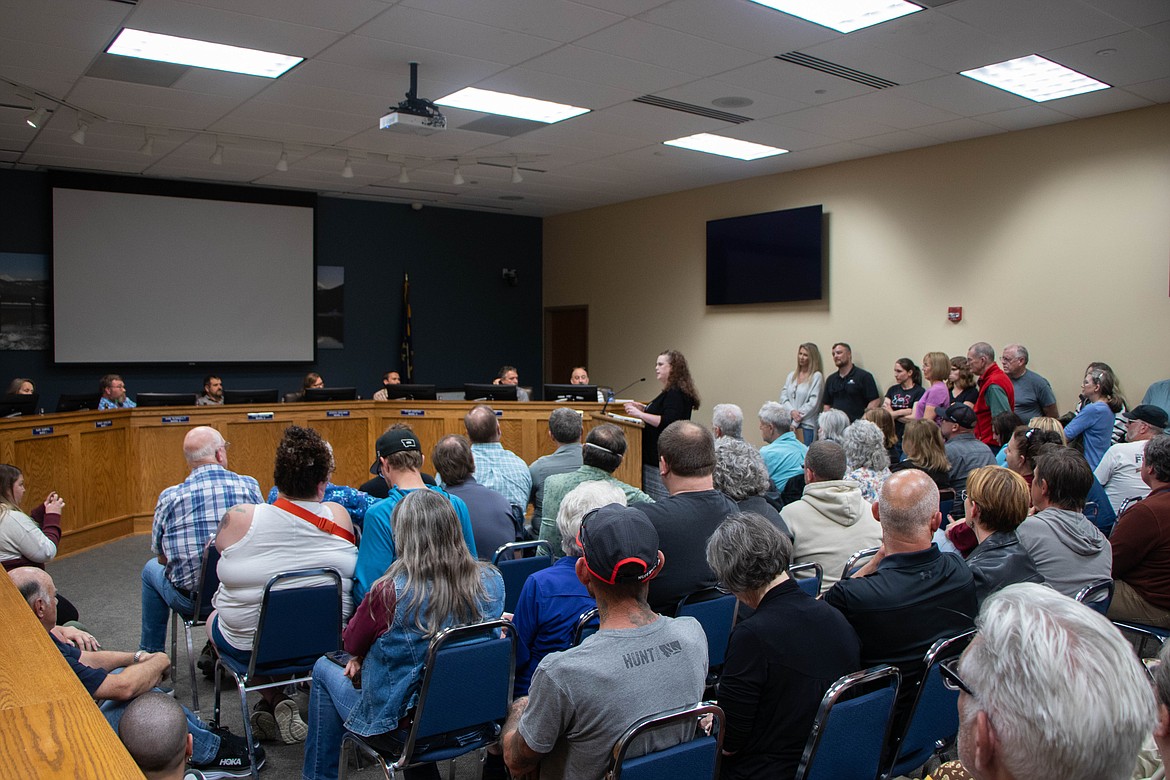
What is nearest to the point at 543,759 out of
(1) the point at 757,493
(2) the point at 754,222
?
(1) the point at 757,493

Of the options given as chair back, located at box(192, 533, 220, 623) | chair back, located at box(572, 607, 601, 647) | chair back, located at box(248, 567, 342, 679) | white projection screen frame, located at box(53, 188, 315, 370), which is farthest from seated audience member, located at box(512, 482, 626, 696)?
white projection screen frame, located at box(53, 188, 315, 370)

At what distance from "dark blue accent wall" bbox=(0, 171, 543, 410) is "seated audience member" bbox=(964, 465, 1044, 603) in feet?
30.2

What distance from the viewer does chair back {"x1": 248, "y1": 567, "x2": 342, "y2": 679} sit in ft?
9.65

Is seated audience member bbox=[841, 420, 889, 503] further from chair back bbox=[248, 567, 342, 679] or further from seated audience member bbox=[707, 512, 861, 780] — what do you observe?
chair back bbox=[248, 567, 342, 679]

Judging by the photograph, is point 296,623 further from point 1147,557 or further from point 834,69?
point 834,69

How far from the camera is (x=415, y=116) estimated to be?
5.82 metres

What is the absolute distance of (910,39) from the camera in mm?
5043

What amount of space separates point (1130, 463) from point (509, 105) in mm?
4925

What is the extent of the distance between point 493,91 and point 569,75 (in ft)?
2.39

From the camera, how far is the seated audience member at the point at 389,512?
2.96 m

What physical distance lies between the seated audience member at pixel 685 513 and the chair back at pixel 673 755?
954 mm

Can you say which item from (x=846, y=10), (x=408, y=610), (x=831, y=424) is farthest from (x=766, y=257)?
(x=408, y=610)

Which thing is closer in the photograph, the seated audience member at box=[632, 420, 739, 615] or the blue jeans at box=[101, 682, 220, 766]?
the blue jeans at box=[101, 682, 220, 766]

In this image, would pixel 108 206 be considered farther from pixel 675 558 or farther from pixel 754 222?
pixel 675 558
